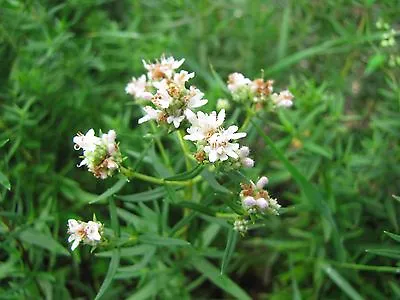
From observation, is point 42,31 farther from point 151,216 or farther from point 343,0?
point 343,0

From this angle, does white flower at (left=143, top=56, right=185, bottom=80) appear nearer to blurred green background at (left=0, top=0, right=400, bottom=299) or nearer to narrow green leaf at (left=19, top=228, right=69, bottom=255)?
blurred green background at (left=0, top=0, right=400, bottom=299)

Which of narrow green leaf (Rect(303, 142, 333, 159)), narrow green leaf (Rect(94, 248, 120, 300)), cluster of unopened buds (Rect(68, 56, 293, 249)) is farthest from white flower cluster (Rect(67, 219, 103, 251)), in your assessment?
narrow green leaf (Rect(303, 142, 333, 159))

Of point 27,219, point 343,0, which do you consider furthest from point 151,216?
point 343,0

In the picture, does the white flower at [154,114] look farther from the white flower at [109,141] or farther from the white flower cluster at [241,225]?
the white flower cluster at [241,225]

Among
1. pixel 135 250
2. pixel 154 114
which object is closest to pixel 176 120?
pixel 154 114

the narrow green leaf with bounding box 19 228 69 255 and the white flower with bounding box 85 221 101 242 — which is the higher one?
the narrow green leaf with bounding box 19 228 69 255

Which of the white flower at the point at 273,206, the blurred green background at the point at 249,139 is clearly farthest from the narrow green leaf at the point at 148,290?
the white flower at the point at 273,206

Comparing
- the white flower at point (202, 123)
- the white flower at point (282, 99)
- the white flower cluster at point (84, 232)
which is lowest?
the white flower cluster at point (84, 232)
